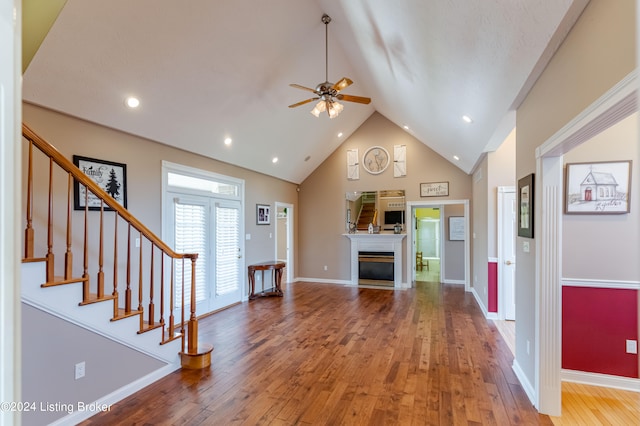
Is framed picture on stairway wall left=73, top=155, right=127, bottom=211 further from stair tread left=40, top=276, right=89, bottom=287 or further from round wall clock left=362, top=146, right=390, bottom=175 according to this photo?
round wall clock left=362, top=146, right=390, bottom=175

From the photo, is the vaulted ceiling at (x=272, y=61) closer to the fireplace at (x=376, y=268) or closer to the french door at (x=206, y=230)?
the french door at (x=206, y=230)

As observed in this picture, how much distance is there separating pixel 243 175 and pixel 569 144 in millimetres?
5247

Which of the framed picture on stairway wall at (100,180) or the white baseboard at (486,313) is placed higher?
the framed picture on stairway wall at (100,180)

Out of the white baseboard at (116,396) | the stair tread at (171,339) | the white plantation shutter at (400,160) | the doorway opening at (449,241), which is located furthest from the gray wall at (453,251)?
the white baseboard at (116,396)

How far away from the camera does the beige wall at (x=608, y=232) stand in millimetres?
2855

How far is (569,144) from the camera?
2.13 metres

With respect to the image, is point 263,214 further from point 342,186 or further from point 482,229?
point 482,229

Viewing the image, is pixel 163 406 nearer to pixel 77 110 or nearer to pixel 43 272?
pixel 43 272

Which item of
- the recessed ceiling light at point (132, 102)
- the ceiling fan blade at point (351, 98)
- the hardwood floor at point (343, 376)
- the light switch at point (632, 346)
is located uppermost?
the ceiling fan blade at point (351, 98)

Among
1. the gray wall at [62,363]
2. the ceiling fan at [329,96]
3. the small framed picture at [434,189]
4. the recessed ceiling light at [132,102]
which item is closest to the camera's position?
the gray wall at [62,363]

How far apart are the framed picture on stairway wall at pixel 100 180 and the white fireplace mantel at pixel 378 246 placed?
5070mm

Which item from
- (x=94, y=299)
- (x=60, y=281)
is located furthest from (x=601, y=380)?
(x=60, y=281)

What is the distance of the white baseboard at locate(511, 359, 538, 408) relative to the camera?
103 inches

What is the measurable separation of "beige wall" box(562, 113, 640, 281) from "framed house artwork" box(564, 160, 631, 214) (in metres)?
0.05
